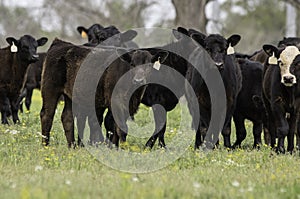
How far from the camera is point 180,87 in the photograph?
47.0 ft

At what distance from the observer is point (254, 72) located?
1456 centimetres

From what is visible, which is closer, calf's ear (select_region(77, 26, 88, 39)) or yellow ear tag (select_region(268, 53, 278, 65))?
yellow ear tag (select_region(268, 53, 278, 65))

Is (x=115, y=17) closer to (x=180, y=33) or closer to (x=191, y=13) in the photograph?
(x=191, y=13)

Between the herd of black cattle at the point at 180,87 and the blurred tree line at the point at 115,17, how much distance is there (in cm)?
1453

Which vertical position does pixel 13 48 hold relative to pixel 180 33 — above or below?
below

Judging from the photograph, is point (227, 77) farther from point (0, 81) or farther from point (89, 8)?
point (89, 8)

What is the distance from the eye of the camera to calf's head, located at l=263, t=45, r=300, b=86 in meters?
11.7

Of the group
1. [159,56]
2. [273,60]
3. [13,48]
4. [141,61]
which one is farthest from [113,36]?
[273,60]

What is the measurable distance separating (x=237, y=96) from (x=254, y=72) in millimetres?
731

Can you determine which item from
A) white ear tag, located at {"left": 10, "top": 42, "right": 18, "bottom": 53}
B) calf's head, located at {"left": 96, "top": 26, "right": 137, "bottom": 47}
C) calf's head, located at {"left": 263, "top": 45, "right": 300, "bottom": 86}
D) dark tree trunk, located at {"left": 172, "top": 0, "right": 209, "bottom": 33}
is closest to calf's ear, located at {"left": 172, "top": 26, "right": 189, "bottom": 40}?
calf's head, located at {"left": 96, "top": 26, "right": 137, "bottom": 47}

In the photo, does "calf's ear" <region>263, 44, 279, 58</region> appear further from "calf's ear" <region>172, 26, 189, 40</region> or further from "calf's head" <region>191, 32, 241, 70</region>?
"calf's ear" <region>172, 26, 189, 40</region>

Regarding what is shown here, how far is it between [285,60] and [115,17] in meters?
Result: 33.1

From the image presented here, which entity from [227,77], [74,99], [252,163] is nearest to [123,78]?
[74,99]

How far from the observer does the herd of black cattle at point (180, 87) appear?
482 inches
